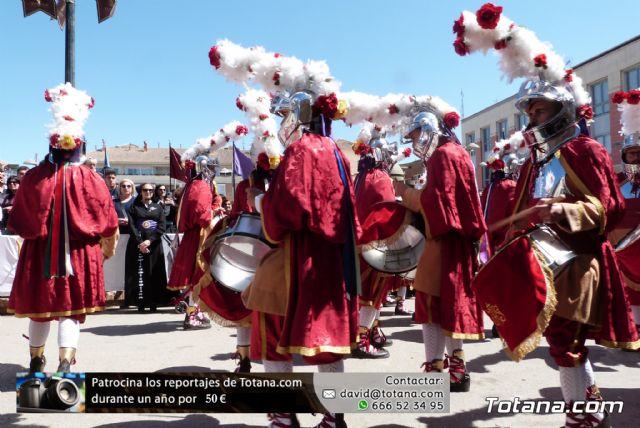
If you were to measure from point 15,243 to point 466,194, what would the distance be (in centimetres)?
751

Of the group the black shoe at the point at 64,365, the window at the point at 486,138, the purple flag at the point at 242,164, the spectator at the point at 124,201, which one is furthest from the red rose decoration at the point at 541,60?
the window at the point at 486,138

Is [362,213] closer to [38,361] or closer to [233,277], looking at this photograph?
[233,277]

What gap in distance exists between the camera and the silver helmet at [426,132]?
4.51m

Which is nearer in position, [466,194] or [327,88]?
[327,88]

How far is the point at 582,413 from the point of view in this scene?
3.04 metres

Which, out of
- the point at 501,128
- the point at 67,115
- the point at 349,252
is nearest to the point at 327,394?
the point at 349,252

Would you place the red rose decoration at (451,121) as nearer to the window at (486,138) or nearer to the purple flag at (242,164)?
the purple flag at (242,164)

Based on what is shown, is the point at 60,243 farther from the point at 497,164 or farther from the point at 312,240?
the point at 497,164

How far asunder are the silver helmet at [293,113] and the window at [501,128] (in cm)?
3533

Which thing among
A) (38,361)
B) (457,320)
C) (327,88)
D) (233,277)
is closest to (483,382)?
(457,320)

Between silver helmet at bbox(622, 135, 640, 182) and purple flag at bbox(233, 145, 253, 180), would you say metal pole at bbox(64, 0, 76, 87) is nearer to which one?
purple flag at bbox(233, 145, 253, 180)

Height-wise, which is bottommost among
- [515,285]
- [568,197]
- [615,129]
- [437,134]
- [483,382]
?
[483,382]

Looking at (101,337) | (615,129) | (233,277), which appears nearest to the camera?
(233,277)

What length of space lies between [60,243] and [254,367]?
6.64ft
